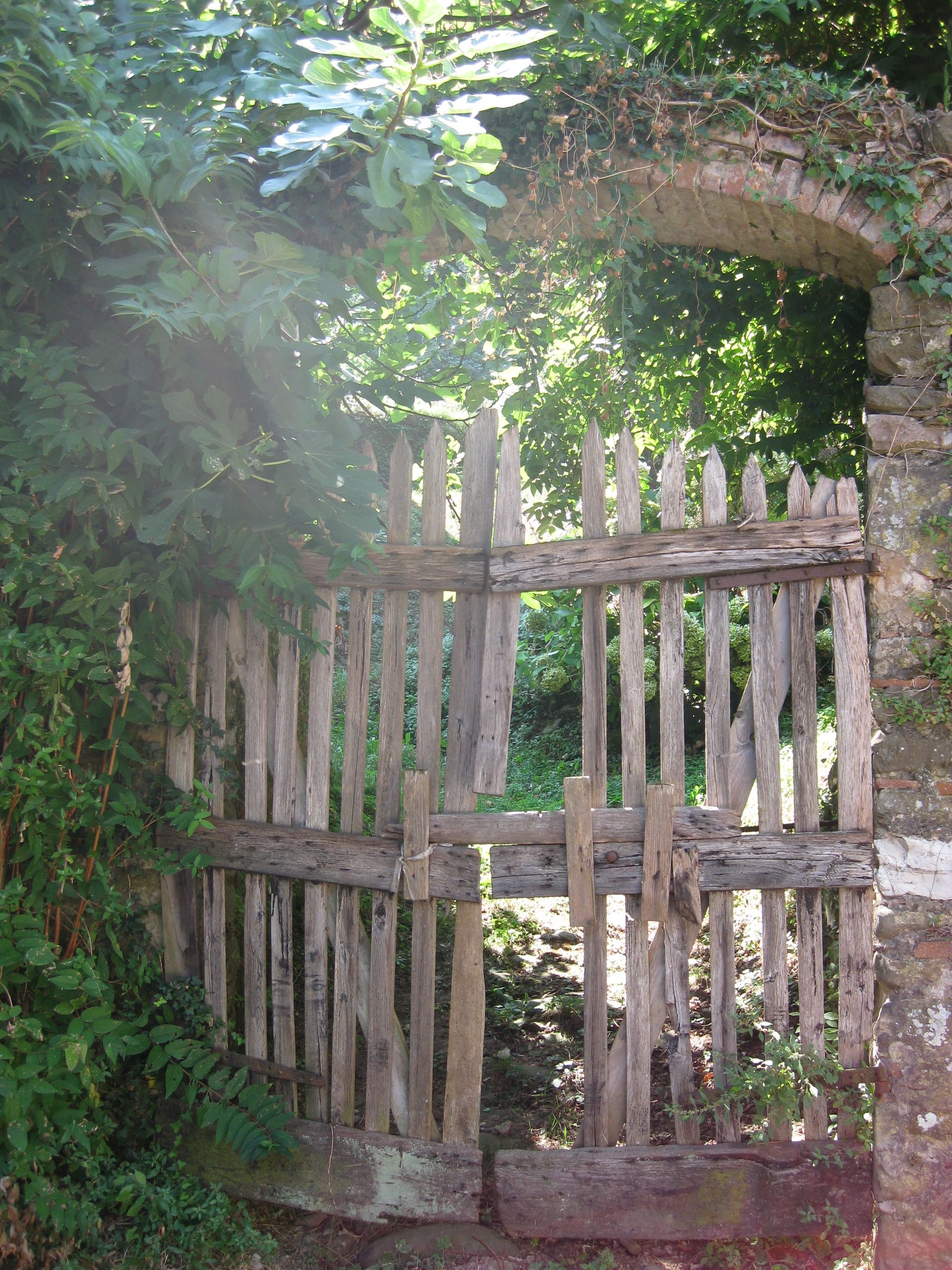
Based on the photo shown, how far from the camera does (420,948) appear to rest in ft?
10.5

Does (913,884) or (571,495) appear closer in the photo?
(913,884)

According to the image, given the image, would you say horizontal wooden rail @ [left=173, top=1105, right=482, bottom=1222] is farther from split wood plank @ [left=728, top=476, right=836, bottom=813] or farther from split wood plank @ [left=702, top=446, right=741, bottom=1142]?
Result: split wood plank @ [left=728, top=476, right=836, bottom=813]

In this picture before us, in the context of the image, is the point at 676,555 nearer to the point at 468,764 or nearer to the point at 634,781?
the point at 634,781

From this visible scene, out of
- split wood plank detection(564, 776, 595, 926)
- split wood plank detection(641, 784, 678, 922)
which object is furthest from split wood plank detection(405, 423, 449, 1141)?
split wood plank detection(641, 784, 678, 922)

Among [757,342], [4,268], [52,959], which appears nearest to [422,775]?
[52,959]

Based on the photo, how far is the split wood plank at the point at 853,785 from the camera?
3.02 m

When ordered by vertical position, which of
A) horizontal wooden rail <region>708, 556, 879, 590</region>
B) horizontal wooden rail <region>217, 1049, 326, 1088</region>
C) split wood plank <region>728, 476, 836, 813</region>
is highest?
horizontal wooden rail <region>708, 556, 879, 590</region>

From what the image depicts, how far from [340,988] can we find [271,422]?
6.37 ft

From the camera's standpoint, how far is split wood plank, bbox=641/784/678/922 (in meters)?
3.06

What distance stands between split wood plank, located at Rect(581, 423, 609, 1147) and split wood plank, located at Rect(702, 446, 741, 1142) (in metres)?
0.34

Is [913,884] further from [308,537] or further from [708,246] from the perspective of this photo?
[708,246]

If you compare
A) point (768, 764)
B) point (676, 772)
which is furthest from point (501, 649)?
point (768, 764)

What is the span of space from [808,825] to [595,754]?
2.34 ft

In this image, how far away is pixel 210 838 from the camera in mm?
3451
